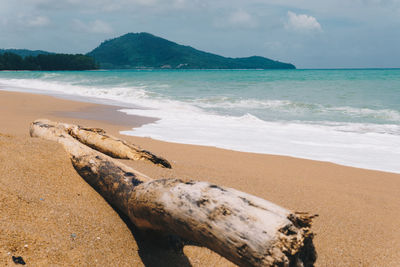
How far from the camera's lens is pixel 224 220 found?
156cm

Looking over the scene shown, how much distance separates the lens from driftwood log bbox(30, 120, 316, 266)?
1.42 m

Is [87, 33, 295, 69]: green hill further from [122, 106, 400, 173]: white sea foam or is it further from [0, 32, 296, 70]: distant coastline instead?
[122, 106, 400, 173]: white sea foam

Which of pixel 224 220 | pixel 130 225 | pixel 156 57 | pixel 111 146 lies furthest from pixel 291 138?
pixel 156 57

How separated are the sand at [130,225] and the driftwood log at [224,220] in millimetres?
245

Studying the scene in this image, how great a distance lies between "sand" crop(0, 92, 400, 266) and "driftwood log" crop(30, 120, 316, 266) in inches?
9.6

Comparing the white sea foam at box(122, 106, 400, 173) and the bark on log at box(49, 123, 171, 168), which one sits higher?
the bark on log at box(49, 123, 171, 168)

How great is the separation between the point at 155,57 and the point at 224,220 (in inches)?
5940

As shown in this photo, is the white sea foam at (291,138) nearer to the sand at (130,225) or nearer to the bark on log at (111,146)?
the sand at (130,225)

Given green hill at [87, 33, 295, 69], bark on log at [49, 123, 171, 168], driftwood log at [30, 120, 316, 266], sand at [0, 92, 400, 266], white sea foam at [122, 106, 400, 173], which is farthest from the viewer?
green hill at [87, 33, 295, 69]

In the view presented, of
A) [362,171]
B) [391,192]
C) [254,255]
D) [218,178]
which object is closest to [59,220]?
[254,255]

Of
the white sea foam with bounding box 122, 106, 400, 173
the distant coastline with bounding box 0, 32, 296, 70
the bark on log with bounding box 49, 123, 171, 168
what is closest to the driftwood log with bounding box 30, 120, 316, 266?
the bark on log with bounding box 49, 123, 171, 168

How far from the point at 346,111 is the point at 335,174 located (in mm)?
8809

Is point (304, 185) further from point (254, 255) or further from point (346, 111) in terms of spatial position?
point (346, 111)

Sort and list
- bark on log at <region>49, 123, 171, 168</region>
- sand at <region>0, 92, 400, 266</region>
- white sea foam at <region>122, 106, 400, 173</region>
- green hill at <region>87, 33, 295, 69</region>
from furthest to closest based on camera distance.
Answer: green hill at <region>87, 33, 295, 69</region> → white sea foam at <region>122, 106, 400, 173</region> → bark on log at <region>49, 123, 171, 168</region> → sand at <region>0, 92, 400, 266</region>
